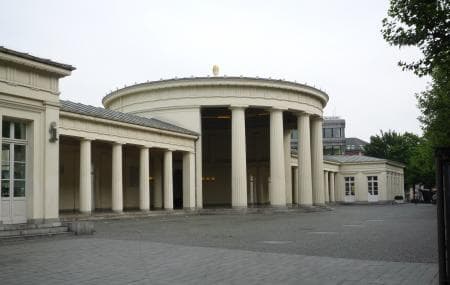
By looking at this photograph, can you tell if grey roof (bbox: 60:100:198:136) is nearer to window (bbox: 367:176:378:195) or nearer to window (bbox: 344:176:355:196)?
window (bbox: 344:176:355:196)

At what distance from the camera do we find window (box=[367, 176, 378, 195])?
78812mm

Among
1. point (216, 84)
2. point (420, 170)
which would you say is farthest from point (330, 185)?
point (216, 84)

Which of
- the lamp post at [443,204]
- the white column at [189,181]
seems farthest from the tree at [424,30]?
the white column at [189,181]

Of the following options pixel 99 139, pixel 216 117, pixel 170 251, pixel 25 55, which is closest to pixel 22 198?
pixel 25 55

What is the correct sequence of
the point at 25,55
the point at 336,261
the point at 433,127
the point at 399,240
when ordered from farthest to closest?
1. the point at 433,127
2. the point at 25,55
3. the point at 399,240
4. the point at 336,261

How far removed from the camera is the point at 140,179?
37656 mm

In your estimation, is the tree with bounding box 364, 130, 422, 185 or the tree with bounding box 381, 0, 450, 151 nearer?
the tree with bounding box 381, 0, 450, 151

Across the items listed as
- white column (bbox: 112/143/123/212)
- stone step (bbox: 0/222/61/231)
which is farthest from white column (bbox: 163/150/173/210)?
stone step (bbox: 0/222/61/231)

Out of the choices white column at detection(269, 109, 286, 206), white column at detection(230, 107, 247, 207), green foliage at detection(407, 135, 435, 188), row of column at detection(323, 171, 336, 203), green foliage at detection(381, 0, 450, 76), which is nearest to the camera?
green foliage at detection(381, 0, 450, 76)

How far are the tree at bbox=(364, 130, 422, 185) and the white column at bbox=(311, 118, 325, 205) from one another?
5034cm

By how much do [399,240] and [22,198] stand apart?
45.2 feet

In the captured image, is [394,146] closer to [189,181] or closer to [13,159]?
[189,181]

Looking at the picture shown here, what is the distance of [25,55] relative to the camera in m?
20.5

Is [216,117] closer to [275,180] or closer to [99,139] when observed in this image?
[275,180]
